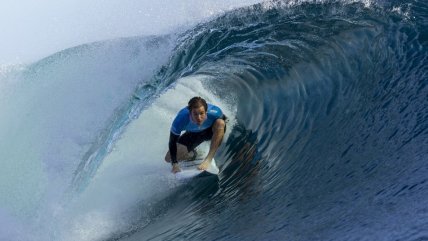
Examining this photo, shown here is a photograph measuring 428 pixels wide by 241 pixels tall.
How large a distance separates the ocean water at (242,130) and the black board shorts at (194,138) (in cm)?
43

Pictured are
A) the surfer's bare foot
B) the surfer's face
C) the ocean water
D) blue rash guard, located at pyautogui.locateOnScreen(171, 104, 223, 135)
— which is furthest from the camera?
blue rash guard, located at pyautogui.locateOnScreen(171, 104, 223, 135)

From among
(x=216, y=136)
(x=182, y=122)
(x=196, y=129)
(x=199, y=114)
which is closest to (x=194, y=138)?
(x=196, y=129)

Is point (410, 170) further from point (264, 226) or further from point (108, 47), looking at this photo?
point (108, 47)

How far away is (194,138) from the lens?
7.52 meters

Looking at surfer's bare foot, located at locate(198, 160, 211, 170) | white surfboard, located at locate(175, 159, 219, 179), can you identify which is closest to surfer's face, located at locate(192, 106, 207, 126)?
surfer's bare foot, located at locate(198, 160, 211, 170)

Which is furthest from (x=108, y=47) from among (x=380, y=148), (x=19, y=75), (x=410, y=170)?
(x=410, y=170)

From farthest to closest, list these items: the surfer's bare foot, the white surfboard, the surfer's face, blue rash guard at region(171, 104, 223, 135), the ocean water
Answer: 1. the white surfboard
2. blue rash guard at region(171, 104, 223, 135)
3. the surfer's bare foot
4. the surfer's face
5. the ocean water

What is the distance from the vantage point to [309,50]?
8797 millimetres

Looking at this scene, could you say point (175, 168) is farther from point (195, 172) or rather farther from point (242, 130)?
point (242, 130)

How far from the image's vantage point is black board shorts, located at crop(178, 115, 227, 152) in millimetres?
A: 7366

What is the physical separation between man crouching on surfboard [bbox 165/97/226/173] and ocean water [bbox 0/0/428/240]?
0.39 m

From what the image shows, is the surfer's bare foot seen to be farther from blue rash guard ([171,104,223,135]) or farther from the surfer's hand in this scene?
blue rash guard ([171,104,223,135])

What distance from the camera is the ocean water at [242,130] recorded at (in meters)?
5.08

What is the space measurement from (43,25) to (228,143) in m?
3.91
